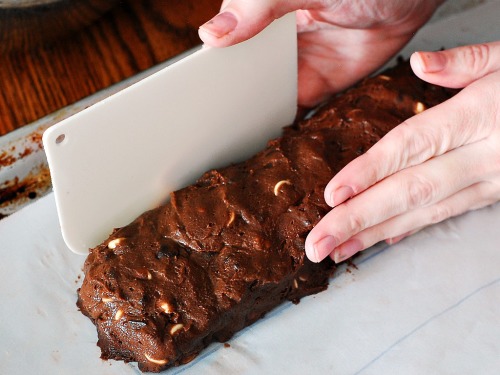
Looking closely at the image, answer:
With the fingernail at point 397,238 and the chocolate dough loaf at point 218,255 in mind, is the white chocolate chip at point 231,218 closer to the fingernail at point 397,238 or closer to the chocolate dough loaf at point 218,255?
the chocolate dough loaf at point 218,255

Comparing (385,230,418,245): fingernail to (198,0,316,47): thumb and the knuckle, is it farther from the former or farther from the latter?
(198,0,316,47): thumb

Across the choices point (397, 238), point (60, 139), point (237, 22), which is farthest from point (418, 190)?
point (60, 139)

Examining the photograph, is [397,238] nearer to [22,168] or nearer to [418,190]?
[418,190]

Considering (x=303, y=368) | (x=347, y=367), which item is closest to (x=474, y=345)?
(x=347, y=367)

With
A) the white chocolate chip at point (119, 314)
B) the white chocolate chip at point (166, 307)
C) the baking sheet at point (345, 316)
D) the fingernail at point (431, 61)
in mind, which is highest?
the fingernail at point (431, 61)

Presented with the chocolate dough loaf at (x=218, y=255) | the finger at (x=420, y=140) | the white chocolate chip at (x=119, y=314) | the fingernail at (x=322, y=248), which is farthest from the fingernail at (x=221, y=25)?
the white chocolate chip at (x=119, y=314)

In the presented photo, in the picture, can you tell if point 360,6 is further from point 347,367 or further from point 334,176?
point 347,367

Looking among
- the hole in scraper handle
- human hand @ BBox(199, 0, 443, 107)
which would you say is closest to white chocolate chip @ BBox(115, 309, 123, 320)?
the hole in scraper handle
